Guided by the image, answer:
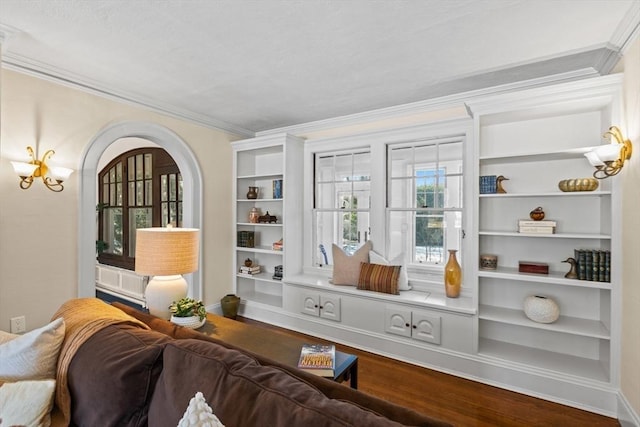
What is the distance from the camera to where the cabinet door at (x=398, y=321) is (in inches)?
116

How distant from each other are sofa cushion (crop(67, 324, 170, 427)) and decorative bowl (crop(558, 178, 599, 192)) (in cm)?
292

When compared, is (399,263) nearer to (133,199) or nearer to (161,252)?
(161,252)

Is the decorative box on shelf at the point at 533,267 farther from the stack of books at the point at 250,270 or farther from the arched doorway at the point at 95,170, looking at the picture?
the arched doorway at the point at 95,170

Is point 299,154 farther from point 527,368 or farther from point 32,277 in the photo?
point 527,368

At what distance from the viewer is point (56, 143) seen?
2646 millimetres

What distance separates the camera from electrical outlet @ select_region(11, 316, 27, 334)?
7.94 feet

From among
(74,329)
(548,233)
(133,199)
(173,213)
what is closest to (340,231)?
(548,233)

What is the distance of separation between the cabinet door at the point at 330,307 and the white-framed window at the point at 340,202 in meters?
0.63

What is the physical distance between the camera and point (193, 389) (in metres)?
1.04

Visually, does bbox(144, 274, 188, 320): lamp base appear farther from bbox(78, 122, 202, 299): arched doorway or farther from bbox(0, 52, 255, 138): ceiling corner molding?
bbox(0, 52, 255, 138): ceiling corner molding

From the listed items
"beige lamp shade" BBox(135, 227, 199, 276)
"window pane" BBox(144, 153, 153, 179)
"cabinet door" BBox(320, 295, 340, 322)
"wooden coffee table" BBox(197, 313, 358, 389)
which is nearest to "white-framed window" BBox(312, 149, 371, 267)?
"cabinet door" BBox(320, 295, 340, 322)

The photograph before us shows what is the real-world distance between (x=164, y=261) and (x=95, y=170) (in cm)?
166

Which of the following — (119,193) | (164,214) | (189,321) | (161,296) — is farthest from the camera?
(119,193)

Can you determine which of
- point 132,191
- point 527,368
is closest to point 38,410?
point 527,368
